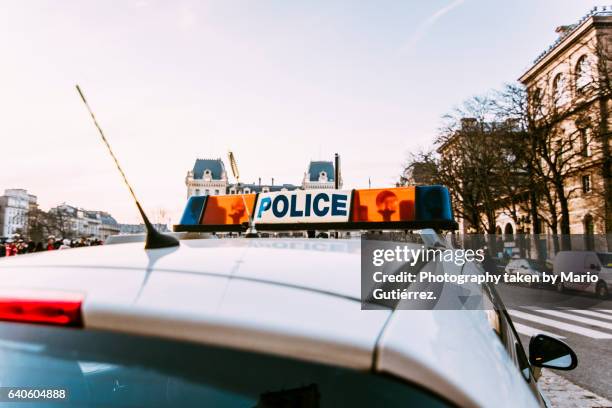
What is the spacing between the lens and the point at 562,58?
41.8m

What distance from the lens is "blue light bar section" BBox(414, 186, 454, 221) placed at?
12.3 ft

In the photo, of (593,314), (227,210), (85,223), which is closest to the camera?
(227,210)

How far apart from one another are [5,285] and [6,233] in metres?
153

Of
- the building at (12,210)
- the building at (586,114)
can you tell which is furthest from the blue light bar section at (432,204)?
the building at (12,210)

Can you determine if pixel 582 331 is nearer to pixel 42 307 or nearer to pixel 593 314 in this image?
pixel 593 314

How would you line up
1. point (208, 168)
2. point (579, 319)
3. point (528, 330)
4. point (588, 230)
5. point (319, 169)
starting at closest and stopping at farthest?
1. point (528, 330)
2. point (579, 319)
3. point (588, 230)
4. point (208, 168)
5. point (319, 169)

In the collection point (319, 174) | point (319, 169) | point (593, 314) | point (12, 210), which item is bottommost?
point (593, 314)

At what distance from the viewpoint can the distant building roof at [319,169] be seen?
11712 centimetres

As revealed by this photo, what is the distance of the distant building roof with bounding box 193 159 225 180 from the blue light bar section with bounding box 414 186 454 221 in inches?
4484

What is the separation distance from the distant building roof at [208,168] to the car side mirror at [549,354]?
379 ft

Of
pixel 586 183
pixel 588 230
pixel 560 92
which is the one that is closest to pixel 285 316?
pixel 560 92

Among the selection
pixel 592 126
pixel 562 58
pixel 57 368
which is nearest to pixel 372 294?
pixel 57 368

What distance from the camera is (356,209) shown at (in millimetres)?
3850

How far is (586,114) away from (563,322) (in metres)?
19.6
